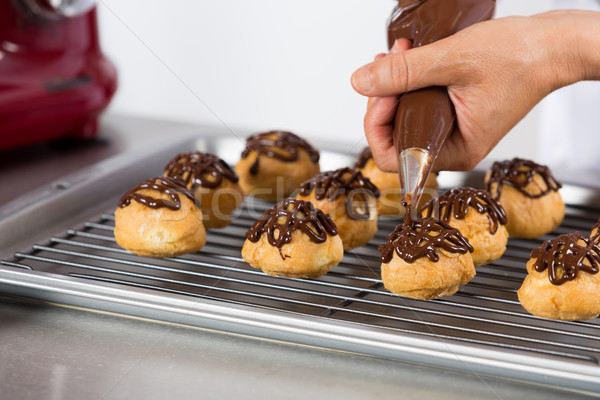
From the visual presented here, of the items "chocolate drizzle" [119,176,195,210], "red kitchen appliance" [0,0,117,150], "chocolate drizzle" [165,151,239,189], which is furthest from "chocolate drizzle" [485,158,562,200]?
"red kitchen appliance" [0,0,117,150]

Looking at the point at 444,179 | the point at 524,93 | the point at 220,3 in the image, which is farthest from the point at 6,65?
the point at 220,3

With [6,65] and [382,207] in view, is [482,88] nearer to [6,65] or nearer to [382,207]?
[382,207]

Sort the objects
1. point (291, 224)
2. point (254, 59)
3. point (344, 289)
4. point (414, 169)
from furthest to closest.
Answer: point (254, 59), point (291, 224), point (344, 289), point (414, 169)

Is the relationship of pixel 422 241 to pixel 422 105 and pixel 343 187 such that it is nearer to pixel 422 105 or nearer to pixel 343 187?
pixel 422 105

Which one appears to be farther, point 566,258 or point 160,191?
point 160,191

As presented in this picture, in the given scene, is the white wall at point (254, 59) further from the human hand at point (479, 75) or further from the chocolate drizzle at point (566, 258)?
the chocolate drizzle at point (566, 258)

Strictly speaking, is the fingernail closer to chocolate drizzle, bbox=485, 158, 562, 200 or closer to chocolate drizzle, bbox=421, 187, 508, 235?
chocolate drizzle, bbox=421, 187, 508, 235

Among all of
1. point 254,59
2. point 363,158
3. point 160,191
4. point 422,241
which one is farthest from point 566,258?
point 254,59
